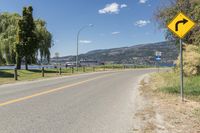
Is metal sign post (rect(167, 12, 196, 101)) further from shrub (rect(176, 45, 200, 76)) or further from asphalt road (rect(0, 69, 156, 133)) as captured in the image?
shrub (rect(176, 45, 200, 76))

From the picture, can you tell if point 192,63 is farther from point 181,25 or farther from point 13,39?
point 13,39

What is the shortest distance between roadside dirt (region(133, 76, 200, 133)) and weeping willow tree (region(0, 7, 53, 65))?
131 ft

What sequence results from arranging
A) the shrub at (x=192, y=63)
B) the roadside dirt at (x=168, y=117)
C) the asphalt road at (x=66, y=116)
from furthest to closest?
the shrub at (x=192, y=63)
the roadside dirt at (x=168, y=117)
the asphalt road at (x=66, y=116)

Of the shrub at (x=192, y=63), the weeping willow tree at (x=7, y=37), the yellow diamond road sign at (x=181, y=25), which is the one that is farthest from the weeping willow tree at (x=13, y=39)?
the yellow diamond road sign at (x=181, y=25)

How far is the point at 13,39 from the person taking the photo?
53594 mm

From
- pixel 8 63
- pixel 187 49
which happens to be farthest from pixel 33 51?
pixel 187 49

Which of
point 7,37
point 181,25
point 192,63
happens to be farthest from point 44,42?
point 181,25

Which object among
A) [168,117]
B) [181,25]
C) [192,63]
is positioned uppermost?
[181,25]

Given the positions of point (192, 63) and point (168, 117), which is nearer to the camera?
point (168, 117)

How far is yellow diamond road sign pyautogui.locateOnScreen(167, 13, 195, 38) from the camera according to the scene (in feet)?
45.6

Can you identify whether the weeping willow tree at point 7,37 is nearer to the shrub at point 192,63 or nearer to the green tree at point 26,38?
the green tree at point 26,38

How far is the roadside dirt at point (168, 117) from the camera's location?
8.70 meters

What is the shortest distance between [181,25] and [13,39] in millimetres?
42301

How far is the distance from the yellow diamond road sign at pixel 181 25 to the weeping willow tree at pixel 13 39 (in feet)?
127
